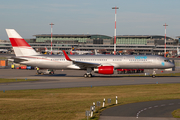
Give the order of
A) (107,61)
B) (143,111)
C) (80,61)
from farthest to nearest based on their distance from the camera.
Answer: (80,61) < (107,61) < (143,111)

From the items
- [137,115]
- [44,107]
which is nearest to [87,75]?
[44,107]

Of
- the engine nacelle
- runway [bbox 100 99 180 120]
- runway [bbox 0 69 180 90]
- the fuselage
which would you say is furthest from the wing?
runway [bbox 100 99 180 120]

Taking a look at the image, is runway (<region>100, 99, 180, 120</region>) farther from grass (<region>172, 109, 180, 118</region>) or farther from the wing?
the wing

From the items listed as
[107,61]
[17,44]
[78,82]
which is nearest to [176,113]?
[78,82]

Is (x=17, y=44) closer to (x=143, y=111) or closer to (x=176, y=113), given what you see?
(x=143, y=111)

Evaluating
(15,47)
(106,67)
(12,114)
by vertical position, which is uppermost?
(15,47)

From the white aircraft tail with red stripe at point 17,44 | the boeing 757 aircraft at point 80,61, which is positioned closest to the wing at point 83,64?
the boeing 757 aircraft at point 80,61

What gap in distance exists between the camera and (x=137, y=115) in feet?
67.4

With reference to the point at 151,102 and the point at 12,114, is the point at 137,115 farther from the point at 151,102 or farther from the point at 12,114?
the point at 12,114

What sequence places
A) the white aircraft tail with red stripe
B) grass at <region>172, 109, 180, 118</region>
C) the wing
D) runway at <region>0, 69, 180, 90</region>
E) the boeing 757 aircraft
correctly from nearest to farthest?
1. grass at <region>172, 109, 180, 118</region>
2. runway at <region>0, 69, 180, 90</region>
3. the wing
4. the boeing 757 aircraft
5. the white aircraft tail with red stripe

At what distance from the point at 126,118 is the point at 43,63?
38.7 m

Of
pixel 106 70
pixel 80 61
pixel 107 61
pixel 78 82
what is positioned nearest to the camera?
pixel 78 82

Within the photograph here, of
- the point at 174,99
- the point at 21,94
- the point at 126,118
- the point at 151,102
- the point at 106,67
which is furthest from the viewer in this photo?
the point at 106,67

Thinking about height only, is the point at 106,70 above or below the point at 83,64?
below
